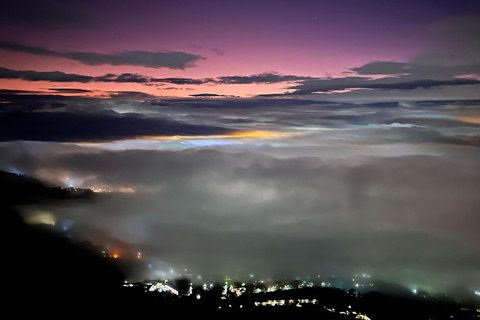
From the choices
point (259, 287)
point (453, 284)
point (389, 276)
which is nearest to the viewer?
point (259, 287)

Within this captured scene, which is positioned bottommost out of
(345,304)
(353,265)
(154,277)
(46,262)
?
(353,265)

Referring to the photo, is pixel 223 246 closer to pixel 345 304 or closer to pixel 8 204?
pixel 345 304

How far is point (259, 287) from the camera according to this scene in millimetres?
96375

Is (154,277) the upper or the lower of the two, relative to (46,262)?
lower

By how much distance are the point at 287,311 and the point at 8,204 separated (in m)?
75.7

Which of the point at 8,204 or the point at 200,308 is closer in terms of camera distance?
the point at 200,308

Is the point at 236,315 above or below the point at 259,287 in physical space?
above

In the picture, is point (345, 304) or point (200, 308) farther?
point (345, 304)

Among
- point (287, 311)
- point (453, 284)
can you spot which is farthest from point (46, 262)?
point (453, 284)

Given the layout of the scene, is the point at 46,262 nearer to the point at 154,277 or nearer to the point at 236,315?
the point at 154,277

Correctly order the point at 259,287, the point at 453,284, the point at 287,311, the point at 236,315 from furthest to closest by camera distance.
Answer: the point at 453,284 < the point at 259,287 < the point at 287,311 < the point at 236,315

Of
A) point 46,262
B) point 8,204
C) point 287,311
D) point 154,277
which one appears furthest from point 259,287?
point 8,204

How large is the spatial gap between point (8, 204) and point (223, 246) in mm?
68227

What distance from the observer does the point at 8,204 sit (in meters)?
101
